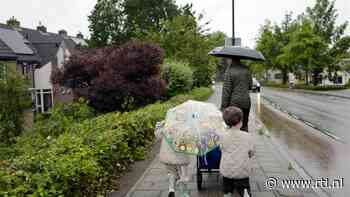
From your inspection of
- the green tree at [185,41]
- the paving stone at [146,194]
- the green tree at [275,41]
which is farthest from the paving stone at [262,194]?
the green tree at [275,41]

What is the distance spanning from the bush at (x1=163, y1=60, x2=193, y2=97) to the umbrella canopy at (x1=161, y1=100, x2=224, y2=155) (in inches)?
594

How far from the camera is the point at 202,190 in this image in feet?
19.3

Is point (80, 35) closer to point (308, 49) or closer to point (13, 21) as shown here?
point (13, 21)

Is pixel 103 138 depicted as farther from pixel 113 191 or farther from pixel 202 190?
pixel 202 190

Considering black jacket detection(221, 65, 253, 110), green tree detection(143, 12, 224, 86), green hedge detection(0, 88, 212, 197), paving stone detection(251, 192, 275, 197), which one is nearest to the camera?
green hedge detection(0, 88, 212, 197)

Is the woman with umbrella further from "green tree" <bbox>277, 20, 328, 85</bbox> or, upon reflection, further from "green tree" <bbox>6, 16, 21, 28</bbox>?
"green tree" <bbox>6, 16, 21, 28</bbox>

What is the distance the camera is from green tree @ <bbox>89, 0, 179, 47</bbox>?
56875mm

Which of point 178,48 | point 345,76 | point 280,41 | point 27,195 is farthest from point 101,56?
point 345,76

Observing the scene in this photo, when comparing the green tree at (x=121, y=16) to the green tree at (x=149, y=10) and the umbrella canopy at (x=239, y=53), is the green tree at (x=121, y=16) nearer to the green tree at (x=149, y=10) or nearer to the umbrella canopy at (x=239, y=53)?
the green tree at (x=149, y=10)

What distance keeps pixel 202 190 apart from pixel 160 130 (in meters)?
1.12

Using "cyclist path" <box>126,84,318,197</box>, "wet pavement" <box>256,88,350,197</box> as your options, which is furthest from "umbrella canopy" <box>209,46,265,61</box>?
"wet pavement" <box>256,88,350,197</box>

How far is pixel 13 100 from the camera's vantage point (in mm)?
17891

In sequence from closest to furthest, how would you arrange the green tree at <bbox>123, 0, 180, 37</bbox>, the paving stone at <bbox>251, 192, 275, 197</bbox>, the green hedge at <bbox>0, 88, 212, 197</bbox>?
the green hedge at <bbox>0, 88, 212, 197</bbox>
the paving stone at <bbox>251, 192, 275, 197</bbox>
the green tree at <bbox>123, 0, 180, 37</bbox>

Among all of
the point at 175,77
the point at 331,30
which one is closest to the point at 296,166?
the point at 175,77
